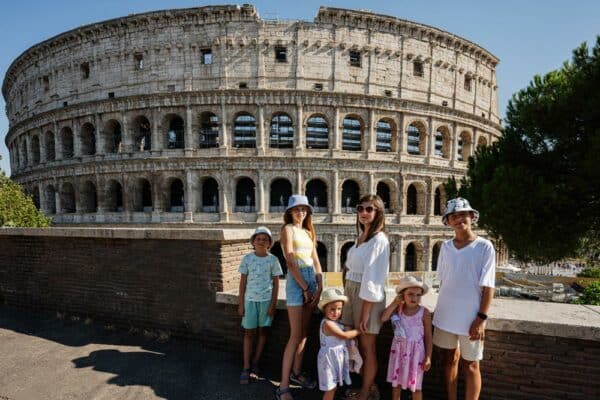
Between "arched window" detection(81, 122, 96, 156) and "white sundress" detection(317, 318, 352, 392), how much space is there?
23.3 m

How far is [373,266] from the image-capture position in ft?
9.39

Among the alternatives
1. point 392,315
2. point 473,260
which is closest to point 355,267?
point 392,315

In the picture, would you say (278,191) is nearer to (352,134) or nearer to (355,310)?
(352,134)

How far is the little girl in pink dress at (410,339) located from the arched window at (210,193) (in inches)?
667

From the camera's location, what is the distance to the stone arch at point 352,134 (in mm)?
19109

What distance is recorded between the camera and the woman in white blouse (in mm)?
2865

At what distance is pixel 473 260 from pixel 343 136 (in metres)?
17.2

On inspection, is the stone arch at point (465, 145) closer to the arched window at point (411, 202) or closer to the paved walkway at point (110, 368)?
the arched window at point (411, 202)

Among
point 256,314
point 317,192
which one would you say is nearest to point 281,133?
point 317,192

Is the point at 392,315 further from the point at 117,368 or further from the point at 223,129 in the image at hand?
the point at 223,129

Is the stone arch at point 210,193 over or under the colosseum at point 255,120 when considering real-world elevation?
under

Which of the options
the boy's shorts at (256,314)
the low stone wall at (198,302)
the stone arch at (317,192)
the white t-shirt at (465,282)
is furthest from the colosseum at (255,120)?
the white t-shirt at (465,282)

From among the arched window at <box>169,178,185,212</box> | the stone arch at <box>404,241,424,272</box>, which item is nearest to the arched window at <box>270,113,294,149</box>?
the arched window at <box>169,178,185,212</box>

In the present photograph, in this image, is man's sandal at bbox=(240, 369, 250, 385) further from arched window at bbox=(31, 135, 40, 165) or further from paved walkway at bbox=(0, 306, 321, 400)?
arched window at bbox=(31, 135, 40, 165)
